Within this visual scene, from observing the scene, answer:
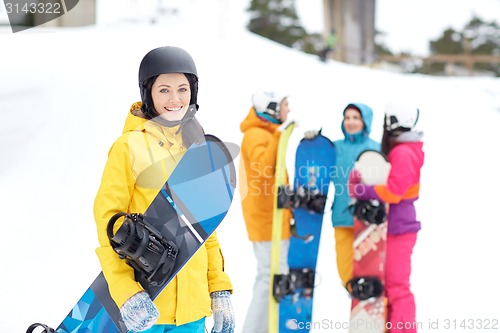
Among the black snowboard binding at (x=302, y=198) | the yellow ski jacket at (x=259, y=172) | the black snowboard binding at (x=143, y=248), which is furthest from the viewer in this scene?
the yellow ski jacket at (x=259, y=172)

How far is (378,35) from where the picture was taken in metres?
33.3

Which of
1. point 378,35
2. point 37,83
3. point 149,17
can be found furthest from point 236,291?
point 378,35

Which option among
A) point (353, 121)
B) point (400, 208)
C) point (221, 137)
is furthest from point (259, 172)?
point (221, 137)

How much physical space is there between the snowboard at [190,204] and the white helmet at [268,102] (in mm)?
1790

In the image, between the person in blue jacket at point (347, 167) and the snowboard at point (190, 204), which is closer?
the snowboard at point (190, 204)

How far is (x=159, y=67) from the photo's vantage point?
258 centimetres

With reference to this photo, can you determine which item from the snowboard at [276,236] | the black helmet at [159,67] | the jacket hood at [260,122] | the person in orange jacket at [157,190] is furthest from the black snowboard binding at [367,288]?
the black helmet at [159,67]

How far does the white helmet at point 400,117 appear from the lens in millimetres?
3992

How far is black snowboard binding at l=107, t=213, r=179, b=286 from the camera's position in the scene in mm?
2379

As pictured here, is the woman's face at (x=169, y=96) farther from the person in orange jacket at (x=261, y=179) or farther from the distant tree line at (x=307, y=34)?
the distant tree line at (x=307, y=34)

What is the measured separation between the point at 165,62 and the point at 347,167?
190 cm

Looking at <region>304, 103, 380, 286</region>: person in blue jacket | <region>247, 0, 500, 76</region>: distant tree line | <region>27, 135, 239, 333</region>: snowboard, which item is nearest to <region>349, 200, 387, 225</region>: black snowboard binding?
<region>304, 103, 380, 286</region>: person in blue jacket

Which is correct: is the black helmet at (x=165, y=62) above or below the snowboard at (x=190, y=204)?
above

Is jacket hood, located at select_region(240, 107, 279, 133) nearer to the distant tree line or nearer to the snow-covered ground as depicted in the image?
the snow-covered ground
